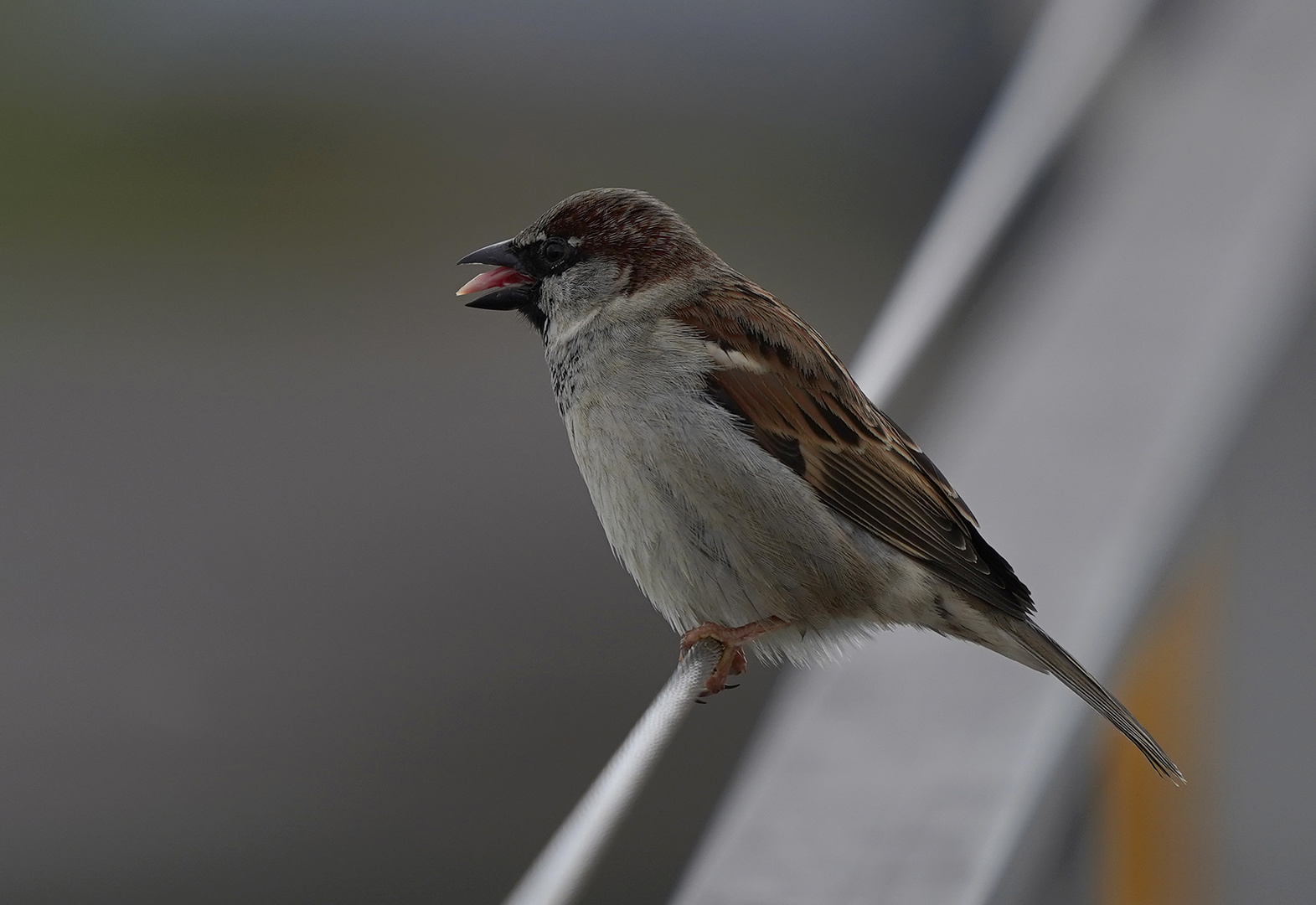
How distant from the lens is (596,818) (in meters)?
0.74

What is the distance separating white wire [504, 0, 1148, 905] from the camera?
737 millimetres

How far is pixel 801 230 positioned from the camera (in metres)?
7.55

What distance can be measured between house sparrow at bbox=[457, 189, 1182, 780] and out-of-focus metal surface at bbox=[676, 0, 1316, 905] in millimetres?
95

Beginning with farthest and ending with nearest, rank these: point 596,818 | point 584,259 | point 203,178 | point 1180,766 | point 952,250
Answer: point 203,178
point 584,259
point 952,250
point 1180,766
point 596,818

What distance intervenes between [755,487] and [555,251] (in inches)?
19.1

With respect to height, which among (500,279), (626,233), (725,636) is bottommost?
(725,636)

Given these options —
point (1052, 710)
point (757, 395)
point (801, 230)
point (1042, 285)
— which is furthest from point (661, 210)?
point (801, 230)

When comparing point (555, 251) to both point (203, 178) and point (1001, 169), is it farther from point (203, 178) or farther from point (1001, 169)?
point (203, 178)

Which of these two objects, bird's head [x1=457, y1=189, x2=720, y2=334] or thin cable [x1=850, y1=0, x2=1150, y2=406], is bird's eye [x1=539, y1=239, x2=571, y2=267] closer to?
bird's head [x1=457, y1=189, x2=720, y2=334]

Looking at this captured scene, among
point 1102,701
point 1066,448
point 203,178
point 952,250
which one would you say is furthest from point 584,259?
point 203,178

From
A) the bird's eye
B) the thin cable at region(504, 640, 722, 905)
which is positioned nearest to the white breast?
the bird's eye

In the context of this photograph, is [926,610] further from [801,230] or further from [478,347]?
[801,230]

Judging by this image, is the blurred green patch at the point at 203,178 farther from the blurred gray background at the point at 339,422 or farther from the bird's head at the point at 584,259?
the bird's head at the point at 584,259

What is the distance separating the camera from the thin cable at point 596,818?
68 centimetres
